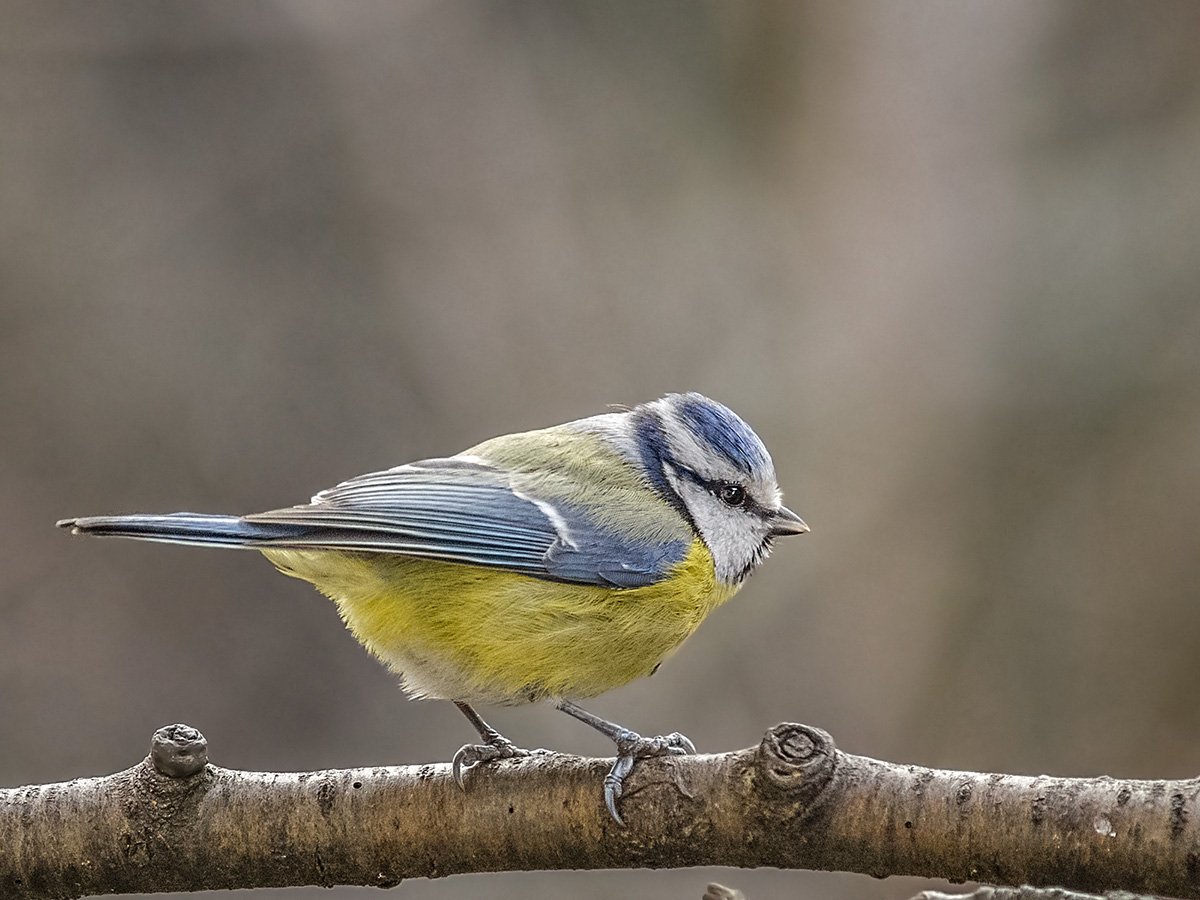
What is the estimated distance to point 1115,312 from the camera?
4656mm

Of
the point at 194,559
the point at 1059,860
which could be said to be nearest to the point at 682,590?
the point at 1059,860

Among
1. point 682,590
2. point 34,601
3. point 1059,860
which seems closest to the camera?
point 1059,860

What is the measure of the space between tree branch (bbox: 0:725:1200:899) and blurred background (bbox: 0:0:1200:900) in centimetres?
254

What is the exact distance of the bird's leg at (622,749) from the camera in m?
1.88

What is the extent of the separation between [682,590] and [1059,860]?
960 millimetres

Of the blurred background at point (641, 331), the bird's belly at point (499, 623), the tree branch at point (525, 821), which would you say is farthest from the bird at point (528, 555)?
the blurred background at point (641, 331)

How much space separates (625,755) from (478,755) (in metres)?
0.27

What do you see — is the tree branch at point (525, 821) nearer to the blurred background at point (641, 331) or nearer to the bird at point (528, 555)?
the bird at point (528, 555)

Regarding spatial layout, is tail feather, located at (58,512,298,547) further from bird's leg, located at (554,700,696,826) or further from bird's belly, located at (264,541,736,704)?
bird's leg, located at (554,700,696,826)

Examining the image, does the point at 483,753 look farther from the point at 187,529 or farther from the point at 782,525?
the point at 782,525

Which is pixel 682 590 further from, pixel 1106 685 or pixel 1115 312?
pixel 1115 312

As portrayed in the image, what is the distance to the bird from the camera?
2.26 m

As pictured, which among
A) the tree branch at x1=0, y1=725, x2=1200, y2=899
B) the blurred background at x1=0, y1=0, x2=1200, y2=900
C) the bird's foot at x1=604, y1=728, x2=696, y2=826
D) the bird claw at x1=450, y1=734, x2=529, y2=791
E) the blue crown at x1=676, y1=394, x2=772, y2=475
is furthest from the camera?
the blurred background at x1=0, y1=0, x2=1200, y2=900

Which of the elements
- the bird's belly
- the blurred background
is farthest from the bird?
the blurred background
